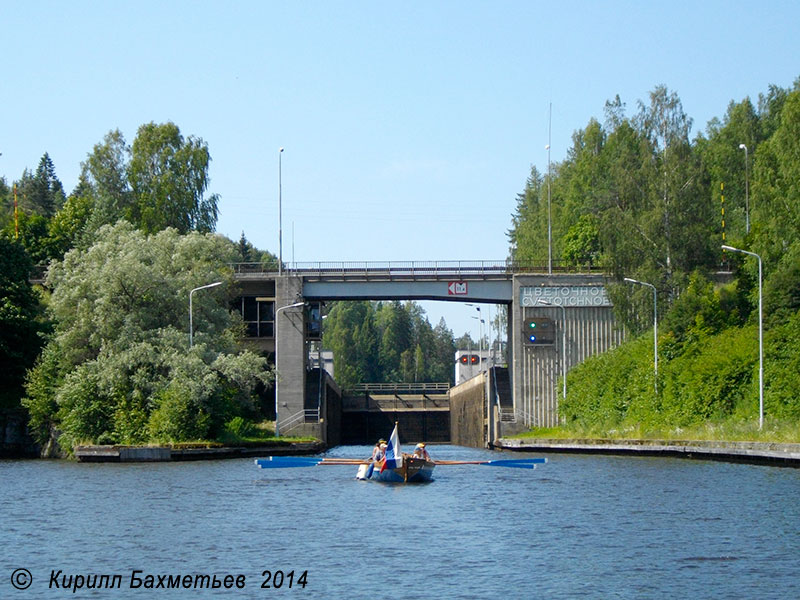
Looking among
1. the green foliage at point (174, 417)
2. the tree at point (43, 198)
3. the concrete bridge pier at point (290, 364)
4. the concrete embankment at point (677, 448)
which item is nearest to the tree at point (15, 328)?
the green foliage at point (174, 417)

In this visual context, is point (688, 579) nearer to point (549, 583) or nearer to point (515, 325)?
point (549, 583)

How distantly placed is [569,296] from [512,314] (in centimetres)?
388

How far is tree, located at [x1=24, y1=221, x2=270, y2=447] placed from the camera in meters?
58.8

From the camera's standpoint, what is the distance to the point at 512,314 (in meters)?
74.8

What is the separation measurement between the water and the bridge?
28.3 metres

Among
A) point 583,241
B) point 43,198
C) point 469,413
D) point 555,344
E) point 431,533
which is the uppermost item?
point 43,198

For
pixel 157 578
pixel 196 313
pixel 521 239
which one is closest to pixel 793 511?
pixel 157 578

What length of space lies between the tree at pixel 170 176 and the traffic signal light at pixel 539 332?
30804mm

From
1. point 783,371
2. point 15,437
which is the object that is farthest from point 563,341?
point 15,437

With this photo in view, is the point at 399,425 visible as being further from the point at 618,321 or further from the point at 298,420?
the point at 618,321

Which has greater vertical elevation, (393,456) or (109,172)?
(109,172)

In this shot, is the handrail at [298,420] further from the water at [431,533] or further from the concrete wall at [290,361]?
the water at [431,533]

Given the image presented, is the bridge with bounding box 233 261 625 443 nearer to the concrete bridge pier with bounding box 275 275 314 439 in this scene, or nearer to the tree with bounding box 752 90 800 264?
the concrete bridge pier with bounding box 275 275 314 439

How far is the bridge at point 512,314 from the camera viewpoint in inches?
2889
